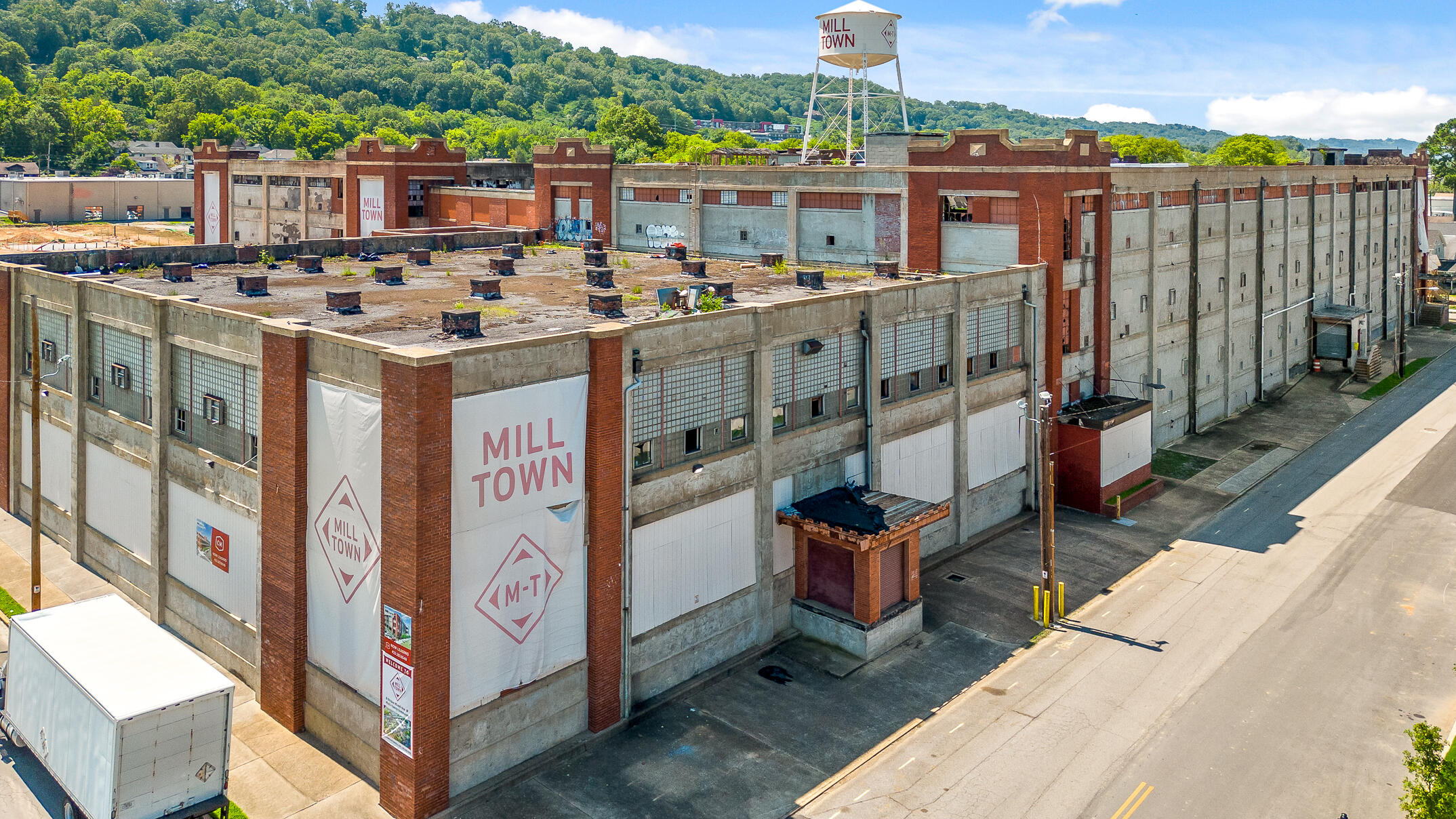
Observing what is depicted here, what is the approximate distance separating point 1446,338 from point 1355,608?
6774 centimetres

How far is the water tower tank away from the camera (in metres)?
64.7

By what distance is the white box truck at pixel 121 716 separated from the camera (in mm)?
22328

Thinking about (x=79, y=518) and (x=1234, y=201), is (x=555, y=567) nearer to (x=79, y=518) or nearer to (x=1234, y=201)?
(x=79, y=518)

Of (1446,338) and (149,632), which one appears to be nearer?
(149,632)

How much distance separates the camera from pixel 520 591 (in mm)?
26672

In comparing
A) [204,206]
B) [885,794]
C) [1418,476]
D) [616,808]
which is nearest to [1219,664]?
[885,794]

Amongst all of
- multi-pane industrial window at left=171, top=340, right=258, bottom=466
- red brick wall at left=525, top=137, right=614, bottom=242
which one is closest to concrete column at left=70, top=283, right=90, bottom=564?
multi-pane industrial window at left=171, top=340, right=258, bottom=466

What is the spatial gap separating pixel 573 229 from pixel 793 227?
16.9 meters

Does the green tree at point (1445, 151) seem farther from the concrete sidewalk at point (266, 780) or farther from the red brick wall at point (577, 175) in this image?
the concrete sidewalk at point (266, 780)

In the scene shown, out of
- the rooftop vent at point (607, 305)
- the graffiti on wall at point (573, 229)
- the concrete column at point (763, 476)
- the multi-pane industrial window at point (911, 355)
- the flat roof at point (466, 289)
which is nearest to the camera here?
the concrete column at point (763, 476)

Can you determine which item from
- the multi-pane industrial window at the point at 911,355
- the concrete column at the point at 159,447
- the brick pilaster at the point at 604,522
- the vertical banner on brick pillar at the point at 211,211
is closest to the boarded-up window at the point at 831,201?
the multi-pane industrial window at the point at 911,355

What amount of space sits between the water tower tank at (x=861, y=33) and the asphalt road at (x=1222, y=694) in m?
34.9

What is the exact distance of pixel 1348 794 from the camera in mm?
26047

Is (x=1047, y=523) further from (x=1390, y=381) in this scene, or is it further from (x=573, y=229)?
(x=1390, y=381)
